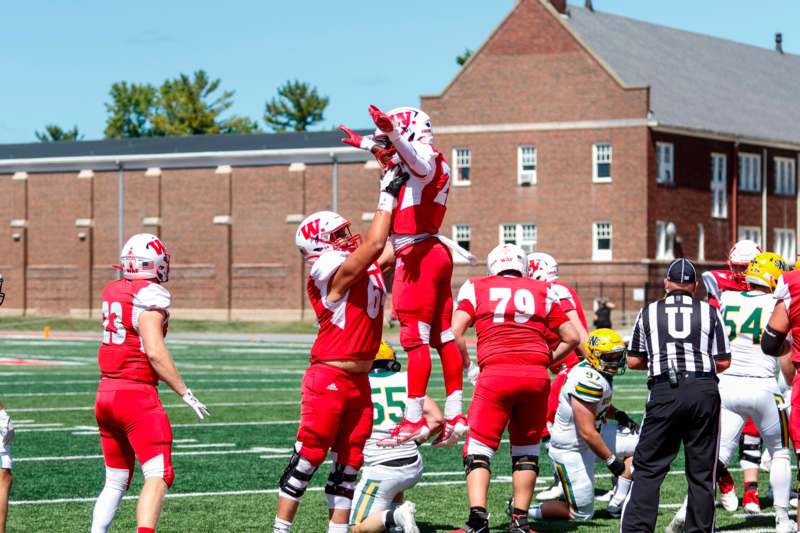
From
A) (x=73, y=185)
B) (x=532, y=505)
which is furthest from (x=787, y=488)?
(x=73, y=185)

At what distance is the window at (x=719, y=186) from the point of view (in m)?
65.2

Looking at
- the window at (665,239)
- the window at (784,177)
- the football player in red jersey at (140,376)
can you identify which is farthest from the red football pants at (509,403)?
the window at (784,177)

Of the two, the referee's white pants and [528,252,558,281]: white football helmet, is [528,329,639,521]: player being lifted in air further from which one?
the referee's white pants

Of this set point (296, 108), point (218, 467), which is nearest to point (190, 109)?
point (296, 108)

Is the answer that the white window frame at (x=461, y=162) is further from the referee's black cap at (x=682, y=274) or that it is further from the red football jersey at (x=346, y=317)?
the red football jersey at (x=346, y=317)

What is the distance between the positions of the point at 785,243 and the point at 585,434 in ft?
195

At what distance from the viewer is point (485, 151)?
2522 inches

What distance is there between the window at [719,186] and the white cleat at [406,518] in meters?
55.6

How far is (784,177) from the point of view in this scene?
69.2 m

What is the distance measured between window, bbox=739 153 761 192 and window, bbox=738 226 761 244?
1.78m

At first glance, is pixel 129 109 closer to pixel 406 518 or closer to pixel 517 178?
pixel 517 178

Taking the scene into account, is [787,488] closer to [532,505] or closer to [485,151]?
[532,505]

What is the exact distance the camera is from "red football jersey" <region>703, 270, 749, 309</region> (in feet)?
43.6

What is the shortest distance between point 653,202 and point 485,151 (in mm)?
7874
